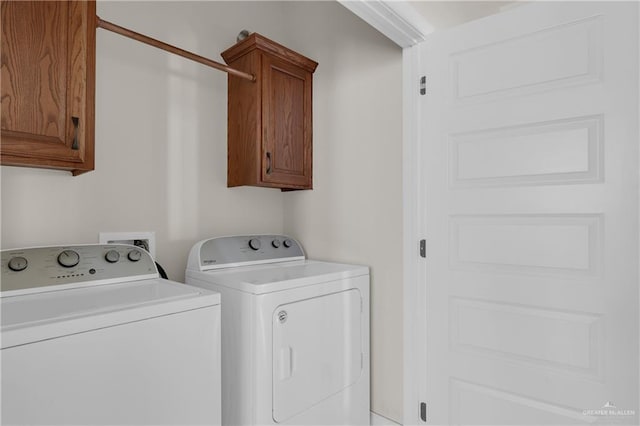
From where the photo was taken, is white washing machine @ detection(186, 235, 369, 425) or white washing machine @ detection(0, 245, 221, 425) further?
white washing machine @ detection(186, 235, 369, 425)

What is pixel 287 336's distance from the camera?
1568 millimetres

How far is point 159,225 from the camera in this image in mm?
1904

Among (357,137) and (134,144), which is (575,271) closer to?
(357,137)

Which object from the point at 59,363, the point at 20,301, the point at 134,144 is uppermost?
the point at 134,144

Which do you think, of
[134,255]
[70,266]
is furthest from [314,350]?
[70,266]

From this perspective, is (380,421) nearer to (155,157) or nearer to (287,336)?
(287,336)

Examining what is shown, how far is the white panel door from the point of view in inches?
53.1

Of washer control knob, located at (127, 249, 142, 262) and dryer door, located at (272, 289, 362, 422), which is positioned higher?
washer control knob, located at (127, 249, 142, 262)

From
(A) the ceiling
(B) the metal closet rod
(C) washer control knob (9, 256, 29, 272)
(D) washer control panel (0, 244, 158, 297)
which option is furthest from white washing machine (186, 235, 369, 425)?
(A) the ceiling

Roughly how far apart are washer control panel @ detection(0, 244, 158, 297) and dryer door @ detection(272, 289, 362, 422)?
647mm

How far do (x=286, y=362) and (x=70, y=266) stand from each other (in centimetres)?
94

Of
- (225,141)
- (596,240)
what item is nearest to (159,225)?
(225,141)

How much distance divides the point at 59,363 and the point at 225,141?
4.89ft

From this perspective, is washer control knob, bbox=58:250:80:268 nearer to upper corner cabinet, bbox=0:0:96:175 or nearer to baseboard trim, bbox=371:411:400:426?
upper corner cabinet, bbox=0:0:96:175
